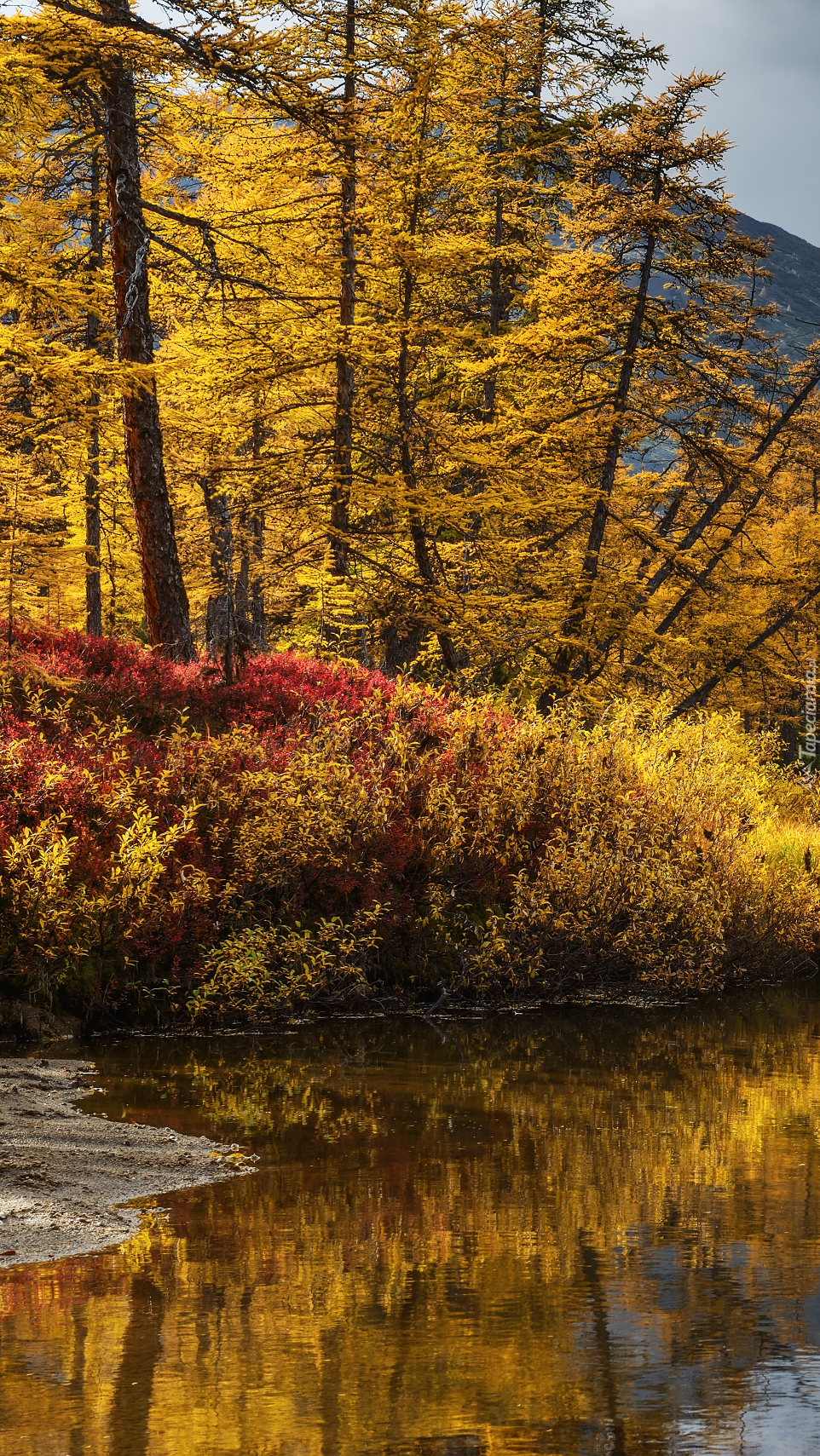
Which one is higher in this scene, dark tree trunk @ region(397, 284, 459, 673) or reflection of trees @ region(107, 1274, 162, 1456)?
dark tree trunk @ region(397, 284, 459, 673)

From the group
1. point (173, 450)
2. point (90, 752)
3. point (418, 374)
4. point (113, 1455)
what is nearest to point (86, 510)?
point (173, 450)

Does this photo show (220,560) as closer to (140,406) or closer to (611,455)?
(611,455)

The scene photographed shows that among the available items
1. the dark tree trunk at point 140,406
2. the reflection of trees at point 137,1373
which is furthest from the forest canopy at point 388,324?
the reflection of trees at point 137,1373

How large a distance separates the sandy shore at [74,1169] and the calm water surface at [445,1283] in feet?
0.60

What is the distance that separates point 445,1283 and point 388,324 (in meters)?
15.1

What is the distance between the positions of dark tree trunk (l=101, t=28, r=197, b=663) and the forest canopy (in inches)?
1.6

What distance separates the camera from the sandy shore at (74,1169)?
4980 mm

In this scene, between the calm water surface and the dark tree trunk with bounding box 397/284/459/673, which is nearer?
the calm water surface

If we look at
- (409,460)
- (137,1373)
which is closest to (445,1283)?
(137,1373)

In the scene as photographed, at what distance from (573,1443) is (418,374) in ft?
65.8

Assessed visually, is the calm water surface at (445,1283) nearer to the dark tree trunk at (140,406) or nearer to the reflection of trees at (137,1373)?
Result: the reflection of trees at (137,1373)

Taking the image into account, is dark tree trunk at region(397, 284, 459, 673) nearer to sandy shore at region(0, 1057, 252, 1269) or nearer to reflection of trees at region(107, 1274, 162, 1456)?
sandy shore at region(0, 1057, 252, 1269)

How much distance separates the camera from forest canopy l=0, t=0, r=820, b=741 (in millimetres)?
14766

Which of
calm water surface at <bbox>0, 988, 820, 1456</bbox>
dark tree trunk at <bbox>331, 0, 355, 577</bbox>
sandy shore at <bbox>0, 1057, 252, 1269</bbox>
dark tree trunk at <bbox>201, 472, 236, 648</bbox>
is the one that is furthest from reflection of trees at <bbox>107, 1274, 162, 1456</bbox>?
dark tree trunk at <bbox>201, 472, 236, 648</bbox>
